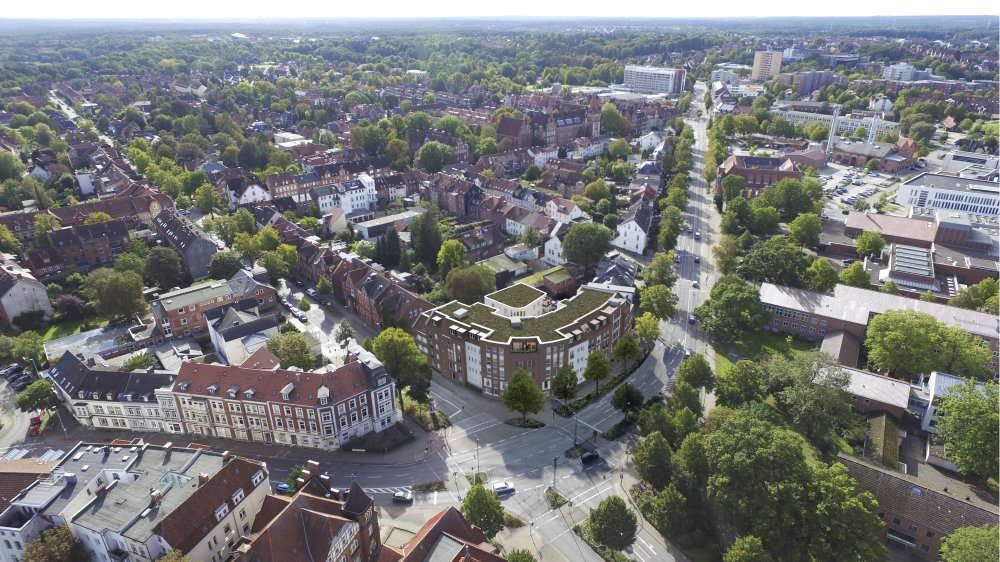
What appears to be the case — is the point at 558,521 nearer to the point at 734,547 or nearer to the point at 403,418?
the point at 734,547

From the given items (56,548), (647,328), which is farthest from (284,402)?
(647,328)

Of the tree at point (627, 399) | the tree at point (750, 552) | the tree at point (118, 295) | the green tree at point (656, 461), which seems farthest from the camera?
the tree at point (118, 295)

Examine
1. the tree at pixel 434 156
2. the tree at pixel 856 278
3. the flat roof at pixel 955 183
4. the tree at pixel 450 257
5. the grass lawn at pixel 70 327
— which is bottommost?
the grass lawn at pixel 70 327

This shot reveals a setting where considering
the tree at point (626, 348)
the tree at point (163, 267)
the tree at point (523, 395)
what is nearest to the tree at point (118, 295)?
the tree at point (163, 267)

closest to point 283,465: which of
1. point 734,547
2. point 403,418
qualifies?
point 403,418

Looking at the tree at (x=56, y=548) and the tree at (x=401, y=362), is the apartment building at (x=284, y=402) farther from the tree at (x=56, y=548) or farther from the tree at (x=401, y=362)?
the tree at (x=56, y=548)
